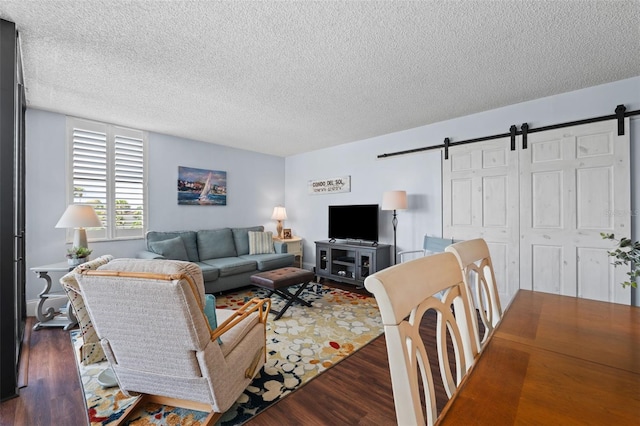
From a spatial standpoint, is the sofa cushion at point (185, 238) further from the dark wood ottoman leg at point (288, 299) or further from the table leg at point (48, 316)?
the dark wood ottoman leg at point (288, 299)

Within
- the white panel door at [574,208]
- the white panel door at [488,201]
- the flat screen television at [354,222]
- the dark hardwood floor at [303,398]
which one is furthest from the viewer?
the flat screen television at [354,222]

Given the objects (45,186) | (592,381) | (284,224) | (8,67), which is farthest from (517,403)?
(284,224)

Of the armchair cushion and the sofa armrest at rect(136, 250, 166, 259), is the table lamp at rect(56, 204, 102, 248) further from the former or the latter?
the armchair cushion

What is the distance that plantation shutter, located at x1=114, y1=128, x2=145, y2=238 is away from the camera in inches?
152

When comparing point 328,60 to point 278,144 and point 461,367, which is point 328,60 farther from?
point 278,144

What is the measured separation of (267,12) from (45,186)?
351 centimetres

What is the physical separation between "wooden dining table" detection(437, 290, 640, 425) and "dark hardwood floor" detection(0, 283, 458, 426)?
3.30 ft

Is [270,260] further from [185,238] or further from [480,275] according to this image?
[480,275]

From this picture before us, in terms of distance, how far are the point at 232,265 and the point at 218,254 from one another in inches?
25.9

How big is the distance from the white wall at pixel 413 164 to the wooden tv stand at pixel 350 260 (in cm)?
37

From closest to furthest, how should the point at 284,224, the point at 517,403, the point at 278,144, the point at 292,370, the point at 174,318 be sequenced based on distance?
the point at 517,403, the point at 174,318, the point at 292,370, the point at 278,144, the point at 284,224

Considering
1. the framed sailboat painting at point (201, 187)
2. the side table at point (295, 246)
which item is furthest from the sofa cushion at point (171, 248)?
the side table at point (295, 246)

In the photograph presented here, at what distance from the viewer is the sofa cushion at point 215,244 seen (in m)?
4.36

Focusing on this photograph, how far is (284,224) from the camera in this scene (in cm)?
600
